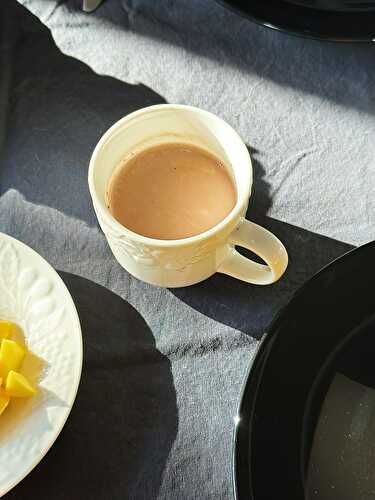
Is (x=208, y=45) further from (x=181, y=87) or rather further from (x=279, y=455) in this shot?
(x=279, y=455)

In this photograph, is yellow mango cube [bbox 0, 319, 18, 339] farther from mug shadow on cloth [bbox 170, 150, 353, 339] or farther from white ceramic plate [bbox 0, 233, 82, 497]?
mug shadow on cloth [bbox 170, 150, 353, 339]

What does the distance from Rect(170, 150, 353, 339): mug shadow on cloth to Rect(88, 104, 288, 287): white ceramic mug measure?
0.09 ft

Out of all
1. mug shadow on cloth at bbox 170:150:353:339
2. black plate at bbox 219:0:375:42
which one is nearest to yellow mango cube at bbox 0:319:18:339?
mug shadow on cloth at bbox 170:150:353:339

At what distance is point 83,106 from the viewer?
626mm

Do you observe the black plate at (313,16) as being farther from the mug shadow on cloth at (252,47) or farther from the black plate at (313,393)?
the black plate at (313,393)

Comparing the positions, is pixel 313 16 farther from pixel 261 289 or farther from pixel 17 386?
pixel 17 386

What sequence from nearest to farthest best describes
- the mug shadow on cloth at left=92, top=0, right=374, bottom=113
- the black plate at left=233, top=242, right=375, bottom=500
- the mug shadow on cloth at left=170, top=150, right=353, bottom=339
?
the black plate at left=233, top=242, right=375, bottom=500 → the mug shadow on cloth at left=170, top=150, right=353, bottom=339 → the mug shadow on cloth at left=92, top=0, right=374, bottom=113

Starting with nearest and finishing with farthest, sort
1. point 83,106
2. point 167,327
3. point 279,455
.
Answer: point 279,455 → point 167,327 → point 83,106

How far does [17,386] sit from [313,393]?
21cm

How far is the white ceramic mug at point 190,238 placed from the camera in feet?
1.49

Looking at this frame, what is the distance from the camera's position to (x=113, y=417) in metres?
0.49

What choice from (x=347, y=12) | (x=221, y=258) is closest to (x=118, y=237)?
(x=221, y=258)

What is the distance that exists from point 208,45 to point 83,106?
146mm

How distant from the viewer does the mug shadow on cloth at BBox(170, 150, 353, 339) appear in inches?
20.9
